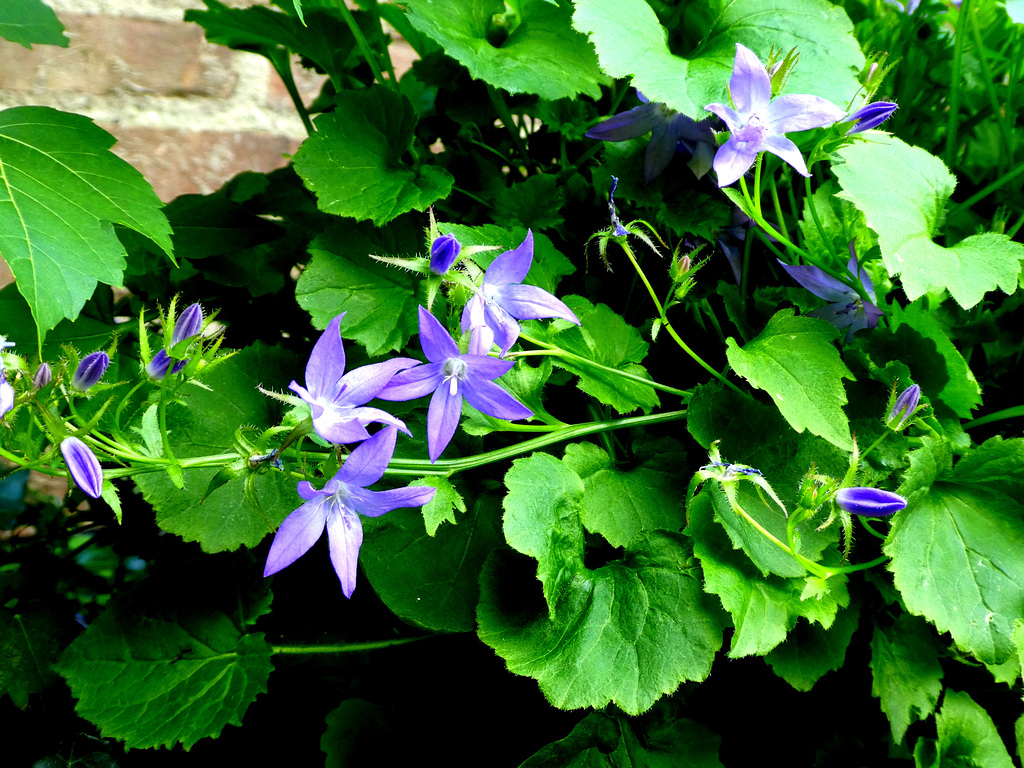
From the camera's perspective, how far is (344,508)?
470 mm

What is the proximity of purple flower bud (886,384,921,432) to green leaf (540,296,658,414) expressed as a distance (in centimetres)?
16

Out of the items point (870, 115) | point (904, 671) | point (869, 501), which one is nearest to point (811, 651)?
point (904, 671)

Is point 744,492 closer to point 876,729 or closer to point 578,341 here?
point 578,341

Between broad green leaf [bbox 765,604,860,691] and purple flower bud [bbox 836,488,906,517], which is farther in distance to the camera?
broad green leaf [bbox 765,604,860,691]

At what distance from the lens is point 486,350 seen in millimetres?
468

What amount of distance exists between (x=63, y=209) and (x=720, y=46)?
0.53 meters

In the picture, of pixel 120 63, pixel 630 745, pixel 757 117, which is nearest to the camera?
pixel 757 117

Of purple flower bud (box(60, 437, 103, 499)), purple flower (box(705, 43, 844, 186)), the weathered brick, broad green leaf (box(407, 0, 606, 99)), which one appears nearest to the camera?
purple flower bud (box(60, 437, 103, 499))

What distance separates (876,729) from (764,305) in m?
0.39

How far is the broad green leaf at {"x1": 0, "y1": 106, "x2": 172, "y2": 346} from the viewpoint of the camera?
22.3 inches

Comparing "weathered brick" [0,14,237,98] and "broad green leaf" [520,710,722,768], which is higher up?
"weathered brick" [0,14,237,98]

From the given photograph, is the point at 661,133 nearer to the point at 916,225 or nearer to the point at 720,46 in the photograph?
the point at 720,46

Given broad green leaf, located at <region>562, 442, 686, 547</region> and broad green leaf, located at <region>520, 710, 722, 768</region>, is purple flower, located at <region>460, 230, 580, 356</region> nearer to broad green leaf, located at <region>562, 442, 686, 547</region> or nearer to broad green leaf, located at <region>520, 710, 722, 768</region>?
broad green leaf, located at <region>562, 442, 686, 547</region>

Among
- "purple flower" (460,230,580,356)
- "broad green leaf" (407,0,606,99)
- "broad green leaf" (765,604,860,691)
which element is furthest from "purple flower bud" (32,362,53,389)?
"broad green leaf" (765,604,860,691)
